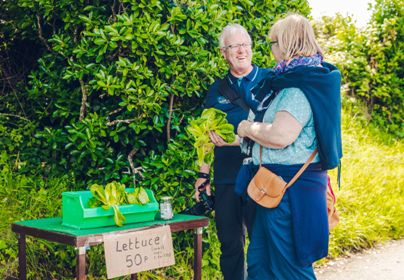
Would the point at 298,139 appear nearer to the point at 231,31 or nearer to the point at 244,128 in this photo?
the point at 244,128

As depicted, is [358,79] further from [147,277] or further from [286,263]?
[286,263]

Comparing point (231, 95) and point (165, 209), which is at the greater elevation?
point (231, 95)

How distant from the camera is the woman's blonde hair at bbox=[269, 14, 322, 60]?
322 centimetres

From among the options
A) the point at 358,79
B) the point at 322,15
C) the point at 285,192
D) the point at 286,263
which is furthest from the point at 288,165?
the point at 322,15

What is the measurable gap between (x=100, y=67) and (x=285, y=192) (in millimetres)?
1974

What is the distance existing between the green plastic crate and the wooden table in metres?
0.05

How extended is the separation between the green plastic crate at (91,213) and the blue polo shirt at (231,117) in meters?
0.65

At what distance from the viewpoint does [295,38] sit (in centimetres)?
322

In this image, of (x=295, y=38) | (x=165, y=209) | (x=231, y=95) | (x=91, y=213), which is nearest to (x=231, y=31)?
(x=231, y=95)

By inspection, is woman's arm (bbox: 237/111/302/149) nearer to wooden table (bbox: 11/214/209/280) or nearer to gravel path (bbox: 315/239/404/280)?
wooden table (bbox: 11/214/209/280)

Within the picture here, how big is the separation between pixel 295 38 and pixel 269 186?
33.0 inches

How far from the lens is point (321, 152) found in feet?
10.7

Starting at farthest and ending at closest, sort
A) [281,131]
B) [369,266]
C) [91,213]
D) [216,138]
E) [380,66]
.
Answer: [380,66], [369,266], [216,138], [91,213], [281,131]

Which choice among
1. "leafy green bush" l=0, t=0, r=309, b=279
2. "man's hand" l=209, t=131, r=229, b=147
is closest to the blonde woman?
"man's hand" l=209, t=131, r=229, b=147
